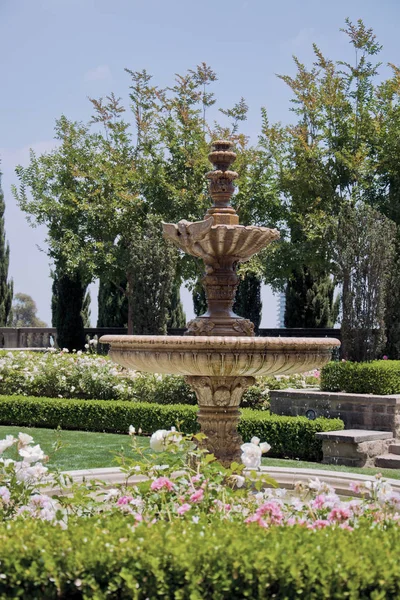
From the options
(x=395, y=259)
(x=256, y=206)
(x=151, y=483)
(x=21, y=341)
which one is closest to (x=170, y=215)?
(x=256, y=206)

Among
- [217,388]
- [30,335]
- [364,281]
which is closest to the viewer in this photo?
[217,388]

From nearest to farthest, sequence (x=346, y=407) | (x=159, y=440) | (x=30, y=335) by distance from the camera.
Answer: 1. (x=159, y=440)
2. (x=346, y=407)
3. (x=30, y=335)

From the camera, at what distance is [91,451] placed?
1108 centimetres

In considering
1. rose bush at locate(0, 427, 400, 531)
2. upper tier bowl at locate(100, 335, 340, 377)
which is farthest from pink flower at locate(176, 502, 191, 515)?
upper tier bowl at locate(100, 335, 340, 377)

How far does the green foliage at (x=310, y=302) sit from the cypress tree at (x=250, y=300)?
1096 millimetres

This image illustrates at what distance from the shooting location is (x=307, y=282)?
27.7 metres

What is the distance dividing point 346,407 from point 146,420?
3267 millimetres

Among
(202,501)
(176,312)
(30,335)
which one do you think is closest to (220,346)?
(202,501)

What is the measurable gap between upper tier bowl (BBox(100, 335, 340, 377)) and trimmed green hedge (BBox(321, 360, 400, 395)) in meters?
5.49

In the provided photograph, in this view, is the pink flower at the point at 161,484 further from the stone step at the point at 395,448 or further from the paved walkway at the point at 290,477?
the stone step at the point at 395,448

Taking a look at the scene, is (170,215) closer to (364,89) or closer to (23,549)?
(364,89)

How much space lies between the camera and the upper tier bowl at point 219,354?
645 cm

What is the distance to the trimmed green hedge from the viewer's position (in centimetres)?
Answer: 1212

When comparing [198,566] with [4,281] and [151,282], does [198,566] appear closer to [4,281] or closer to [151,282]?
[151,282]
